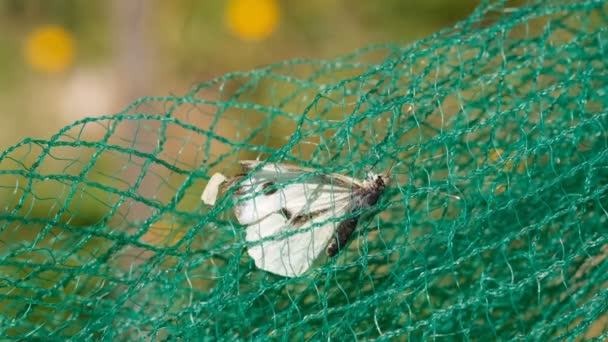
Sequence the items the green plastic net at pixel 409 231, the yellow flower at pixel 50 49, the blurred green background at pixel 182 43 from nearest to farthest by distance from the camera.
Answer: the green plastic net at pixel 409 231, the blurred green background at pixel 182 43, the yellow flower at pixel 50 49

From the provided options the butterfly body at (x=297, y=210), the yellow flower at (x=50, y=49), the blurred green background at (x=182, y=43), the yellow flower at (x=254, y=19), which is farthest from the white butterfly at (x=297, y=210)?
the yellow flower at (x=50, y=49)

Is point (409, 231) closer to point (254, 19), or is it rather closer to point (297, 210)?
point (297, 210)

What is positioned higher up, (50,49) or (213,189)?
(50,49)

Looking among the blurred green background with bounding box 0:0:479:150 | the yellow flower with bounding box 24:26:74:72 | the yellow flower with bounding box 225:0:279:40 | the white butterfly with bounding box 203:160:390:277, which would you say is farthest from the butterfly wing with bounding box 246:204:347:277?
the yellow flower with bounding box 24:26:74:72

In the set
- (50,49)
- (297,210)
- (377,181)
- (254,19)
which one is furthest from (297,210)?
(50,49)

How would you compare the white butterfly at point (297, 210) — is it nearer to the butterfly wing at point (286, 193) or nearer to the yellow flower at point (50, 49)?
the butterfly wing at point (286, 193)

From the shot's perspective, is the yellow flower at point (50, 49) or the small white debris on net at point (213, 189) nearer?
the small white debris on net at point (213, 189)

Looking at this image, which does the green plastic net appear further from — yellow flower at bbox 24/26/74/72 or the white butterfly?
yellow flower at bbox 24/26/74/72
